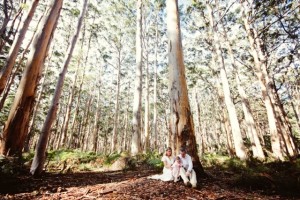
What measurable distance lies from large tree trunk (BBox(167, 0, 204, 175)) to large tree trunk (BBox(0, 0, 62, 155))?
158 inches

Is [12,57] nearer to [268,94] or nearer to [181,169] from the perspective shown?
[181,169]

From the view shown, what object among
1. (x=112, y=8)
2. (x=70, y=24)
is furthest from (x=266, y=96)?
(x=70, y=24)

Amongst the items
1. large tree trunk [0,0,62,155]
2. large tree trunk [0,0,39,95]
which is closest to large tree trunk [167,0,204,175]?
large tree trunk [0,0,62,155]

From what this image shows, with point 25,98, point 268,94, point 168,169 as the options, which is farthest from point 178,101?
point 268,94

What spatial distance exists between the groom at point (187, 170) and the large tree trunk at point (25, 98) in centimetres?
435

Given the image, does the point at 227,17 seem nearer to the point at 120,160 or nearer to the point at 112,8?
the point at 112,8

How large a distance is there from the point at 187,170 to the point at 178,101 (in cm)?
175

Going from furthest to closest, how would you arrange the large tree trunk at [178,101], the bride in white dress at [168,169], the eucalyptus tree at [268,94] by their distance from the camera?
the eucalyptus tree at [268,94], the large tree trunk at [178,101], the bride in white dress at [168,169]

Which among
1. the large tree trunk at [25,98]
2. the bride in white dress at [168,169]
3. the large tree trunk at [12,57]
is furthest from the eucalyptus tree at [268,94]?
the large tree trunk at [12,57]

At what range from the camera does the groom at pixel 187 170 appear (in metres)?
4.81

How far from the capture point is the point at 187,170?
16.5 ft

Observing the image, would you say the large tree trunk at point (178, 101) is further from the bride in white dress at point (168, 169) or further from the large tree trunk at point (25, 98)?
the large tree trunk at point (25, 98)

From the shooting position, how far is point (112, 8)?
68.1 ft

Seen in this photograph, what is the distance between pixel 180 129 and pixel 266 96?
8.82 m
